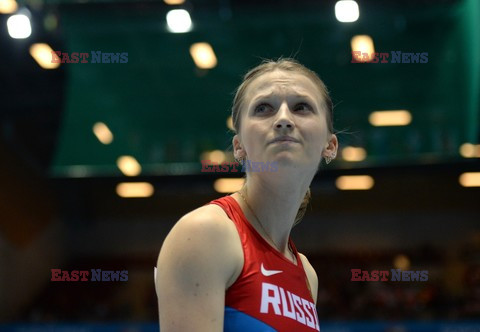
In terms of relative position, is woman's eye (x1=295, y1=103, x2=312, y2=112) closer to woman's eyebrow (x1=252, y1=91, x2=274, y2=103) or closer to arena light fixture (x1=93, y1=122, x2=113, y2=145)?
woman's eyebrow (x1=252, y1=91, x2=274, y2=103)

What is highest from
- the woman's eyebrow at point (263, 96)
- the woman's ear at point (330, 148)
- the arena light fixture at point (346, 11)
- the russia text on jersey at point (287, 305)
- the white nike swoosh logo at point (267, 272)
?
the arena light fixture at point (346, 11)

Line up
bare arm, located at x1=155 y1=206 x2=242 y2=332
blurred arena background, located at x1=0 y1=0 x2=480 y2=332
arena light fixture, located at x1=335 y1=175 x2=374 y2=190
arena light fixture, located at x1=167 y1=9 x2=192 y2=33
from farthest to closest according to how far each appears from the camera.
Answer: arena light fixture, located at x1=335 y1=175 x2=374 y2=190
arena light fixture, located at x1=167 y1=9 x2=192 y2=33
blurred arena background, located at x1=0 y1=0 x2=480 y2=332
bare arm, located at x1=155 y1=206 x2=242 y2=332

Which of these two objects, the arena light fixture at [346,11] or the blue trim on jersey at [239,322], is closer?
the blue trim on jersey at [239,322]

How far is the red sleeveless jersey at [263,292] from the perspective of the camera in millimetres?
1863

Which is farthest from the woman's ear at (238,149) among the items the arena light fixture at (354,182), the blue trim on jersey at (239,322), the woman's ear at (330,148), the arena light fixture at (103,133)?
the arena light fixture at (354,182)

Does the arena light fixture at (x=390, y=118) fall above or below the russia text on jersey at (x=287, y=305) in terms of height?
above

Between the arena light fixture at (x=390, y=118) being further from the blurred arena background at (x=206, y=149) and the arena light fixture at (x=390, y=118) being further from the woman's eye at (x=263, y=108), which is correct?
the woman's eye at (x=263, y=108)

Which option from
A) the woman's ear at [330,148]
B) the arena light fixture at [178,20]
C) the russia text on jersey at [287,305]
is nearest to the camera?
the russia text on jersey at [287,305]

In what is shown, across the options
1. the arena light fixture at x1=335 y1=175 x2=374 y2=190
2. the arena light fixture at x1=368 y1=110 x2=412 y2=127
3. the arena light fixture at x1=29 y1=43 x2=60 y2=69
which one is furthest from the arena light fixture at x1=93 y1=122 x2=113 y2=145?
the arena light fixture at x1=368 y1=110 x2=412 y2=127

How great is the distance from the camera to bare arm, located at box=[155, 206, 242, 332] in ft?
5.80

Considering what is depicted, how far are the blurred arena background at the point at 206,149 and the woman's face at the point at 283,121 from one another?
7.36 metres

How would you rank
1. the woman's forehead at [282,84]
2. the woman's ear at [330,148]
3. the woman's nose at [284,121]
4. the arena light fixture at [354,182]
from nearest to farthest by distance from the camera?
the woman's nose at [284,121] → the woman's forehead at [282,84] → the woman's ear at [330,148] → the arena light fixture at [354,182]

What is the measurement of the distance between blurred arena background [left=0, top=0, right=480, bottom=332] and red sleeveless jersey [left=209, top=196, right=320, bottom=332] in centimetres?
754

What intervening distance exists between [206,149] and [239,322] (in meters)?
9.59
